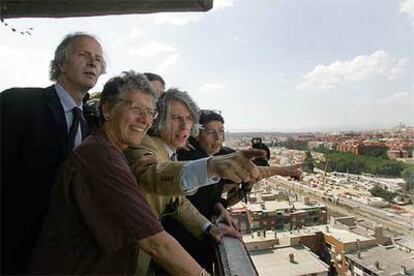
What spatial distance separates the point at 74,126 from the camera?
806 millimetres

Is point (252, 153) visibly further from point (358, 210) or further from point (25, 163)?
point (358, 210)

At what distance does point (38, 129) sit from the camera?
0.75 meters

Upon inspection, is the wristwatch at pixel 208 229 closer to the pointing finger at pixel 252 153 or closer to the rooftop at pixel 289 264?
the pointing finger at pixel 252 153

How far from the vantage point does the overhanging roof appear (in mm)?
1028

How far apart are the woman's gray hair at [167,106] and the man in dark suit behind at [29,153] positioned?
0.63 ft

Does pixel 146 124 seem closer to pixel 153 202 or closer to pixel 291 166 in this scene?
pixel 153 202

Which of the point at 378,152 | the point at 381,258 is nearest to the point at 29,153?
the point at 378,152

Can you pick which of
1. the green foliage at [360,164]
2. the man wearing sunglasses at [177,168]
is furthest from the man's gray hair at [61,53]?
the green foliage at [360,164]

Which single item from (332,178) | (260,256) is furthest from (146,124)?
(332,178)

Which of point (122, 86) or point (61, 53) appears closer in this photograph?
point (122, 86)

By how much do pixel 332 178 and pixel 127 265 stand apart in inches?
288

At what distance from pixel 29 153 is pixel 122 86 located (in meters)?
0.24

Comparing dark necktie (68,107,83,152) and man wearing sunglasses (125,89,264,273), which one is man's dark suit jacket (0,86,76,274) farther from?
man wearing sunglasses (125,89,264,273)

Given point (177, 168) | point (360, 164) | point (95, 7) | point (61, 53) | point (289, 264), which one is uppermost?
point (95, 7)
